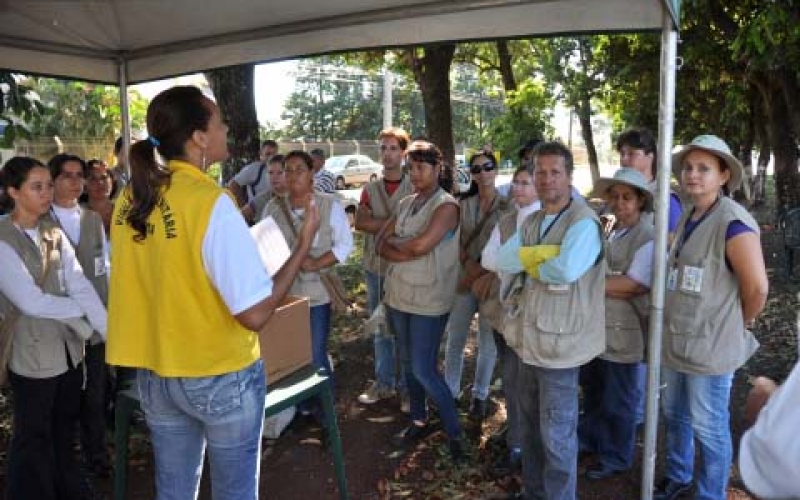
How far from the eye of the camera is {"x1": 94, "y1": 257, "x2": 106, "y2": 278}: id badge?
11.4 ft

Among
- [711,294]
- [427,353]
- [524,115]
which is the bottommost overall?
[427,353]

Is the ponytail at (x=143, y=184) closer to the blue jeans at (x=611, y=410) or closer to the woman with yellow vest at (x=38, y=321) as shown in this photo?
the woman with yellow vest at (x=38, y=321)

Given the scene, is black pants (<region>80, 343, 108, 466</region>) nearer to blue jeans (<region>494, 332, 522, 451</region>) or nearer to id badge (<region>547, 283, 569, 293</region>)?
blue jeans (<region>494, 332, 522, 451</region>)

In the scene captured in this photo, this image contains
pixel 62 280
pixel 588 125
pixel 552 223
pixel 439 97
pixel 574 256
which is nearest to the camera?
pixel 574 256

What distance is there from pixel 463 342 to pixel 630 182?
5.41 feet

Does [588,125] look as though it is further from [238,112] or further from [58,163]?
[58,163]

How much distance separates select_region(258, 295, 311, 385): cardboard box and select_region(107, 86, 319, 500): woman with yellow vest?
2.72ft

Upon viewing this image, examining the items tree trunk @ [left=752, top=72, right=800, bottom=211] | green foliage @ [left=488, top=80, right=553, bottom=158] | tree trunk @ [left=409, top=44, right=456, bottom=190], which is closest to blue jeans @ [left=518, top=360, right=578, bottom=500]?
tree trunk @ [left=409, top=44, right=456, bottom=190]

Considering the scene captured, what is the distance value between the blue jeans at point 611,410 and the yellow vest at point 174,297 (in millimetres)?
2247

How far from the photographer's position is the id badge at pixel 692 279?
285 cm

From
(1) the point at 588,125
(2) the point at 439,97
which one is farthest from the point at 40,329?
(1) the point at 588,125

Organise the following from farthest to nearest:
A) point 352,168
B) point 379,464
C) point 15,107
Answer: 1. point 352,168
2. point 15,107
3. point 379,464

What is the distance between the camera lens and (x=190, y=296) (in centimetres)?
189

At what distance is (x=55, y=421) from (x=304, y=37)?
2544mm
